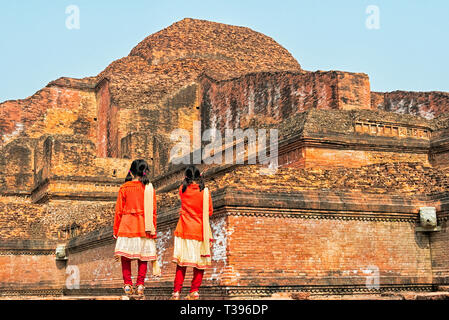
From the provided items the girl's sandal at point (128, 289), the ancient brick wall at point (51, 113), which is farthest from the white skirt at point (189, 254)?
the ancient brick wall at point (51, 113)

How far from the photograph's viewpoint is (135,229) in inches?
325

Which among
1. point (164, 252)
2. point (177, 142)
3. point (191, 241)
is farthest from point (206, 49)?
point (191, 241)

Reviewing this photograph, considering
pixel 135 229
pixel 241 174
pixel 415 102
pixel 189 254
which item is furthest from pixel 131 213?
pixel 415 102

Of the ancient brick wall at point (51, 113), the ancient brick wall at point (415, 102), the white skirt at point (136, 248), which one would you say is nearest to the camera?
the white skirt at point (136, 248)


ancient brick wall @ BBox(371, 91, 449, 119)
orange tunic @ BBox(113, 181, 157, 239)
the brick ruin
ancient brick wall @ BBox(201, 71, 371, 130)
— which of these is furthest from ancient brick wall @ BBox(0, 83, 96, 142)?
orange tunic @ BBox(113, 181, 157, 239)

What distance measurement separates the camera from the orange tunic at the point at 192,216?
8414mm

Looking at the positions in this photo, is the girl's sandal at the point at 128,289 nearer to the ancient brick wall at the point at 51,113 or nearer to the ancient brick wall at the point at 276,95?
the ancient brick wall at the point at 276,95

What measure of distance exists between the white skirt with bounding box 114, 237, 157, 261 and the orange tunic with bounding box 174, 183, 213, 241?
38cm

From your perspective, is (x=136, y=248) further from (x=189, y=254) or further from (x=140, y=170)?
(x=140, y=170)

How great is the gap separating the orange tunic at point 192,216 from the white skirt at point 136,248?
1.25 ft

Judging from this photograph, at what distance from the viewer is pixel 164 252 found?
13430 millimetres

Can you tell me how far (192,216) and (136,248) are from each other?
76 centimetres

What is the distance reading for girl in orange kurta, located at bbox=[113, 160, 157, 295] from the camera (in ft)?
27.0

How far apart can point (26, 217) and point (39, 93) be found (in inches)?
459
